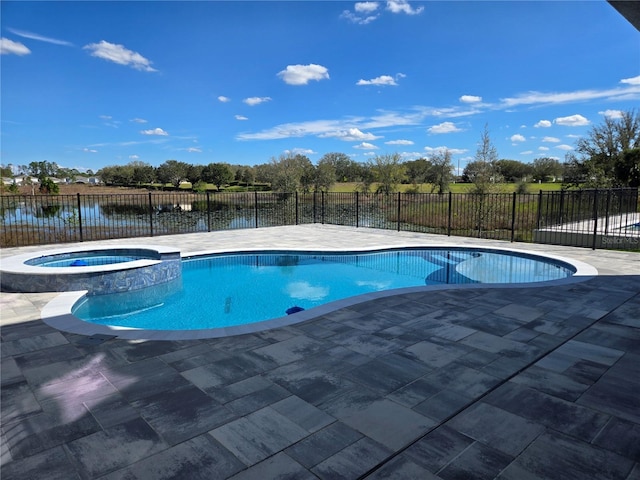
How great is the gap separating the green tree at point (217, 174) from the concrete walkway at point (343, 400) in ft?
133

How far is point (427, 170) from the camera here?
31547 mm

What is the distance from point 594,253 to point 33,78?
13090mm

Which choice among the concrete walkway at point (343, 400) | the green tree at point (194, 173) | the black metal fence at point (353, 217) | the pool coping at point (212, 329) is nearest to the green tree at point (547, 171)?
the black metal fence at point (353, 217)

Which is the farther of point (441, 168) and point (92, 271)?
point (441, 168)

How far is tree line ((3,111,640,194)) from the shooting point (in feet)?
60.4

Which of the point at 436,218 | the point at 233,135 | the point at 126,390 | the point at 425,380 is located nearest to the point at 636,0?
the point at 425,380

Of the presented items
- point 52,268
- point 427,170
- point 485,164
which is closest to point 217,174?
point 427,170

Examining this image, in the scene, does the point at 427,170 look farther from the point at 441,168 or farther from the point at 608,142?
the point at 608,142

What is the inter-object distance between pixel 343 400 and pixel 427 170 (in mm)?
30924

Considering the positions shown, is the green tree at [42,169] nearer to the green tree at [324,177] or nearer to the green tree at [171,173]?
the green tree at [171,173]

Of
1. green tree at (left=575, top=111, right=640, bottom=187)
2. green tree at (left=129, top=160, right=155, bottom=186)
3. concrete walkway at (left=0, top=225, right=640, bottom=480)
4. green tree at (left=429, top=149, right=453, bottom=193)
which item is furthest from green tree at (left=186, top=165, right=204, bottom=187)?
concrete walkway at (left=0, top=225, right=640, bottom=480)

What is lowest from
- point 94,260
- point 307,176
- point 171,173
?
point 94,260

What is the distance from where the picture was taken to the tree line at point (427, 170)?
18406 millimetres

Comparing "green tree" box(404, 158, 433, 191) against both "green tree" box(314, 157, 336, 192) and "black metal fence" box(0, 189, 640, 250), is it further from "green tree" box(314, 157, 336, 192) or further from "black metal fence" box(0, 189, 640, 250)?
"black metal fence" box(0, 189, 640, 250)
